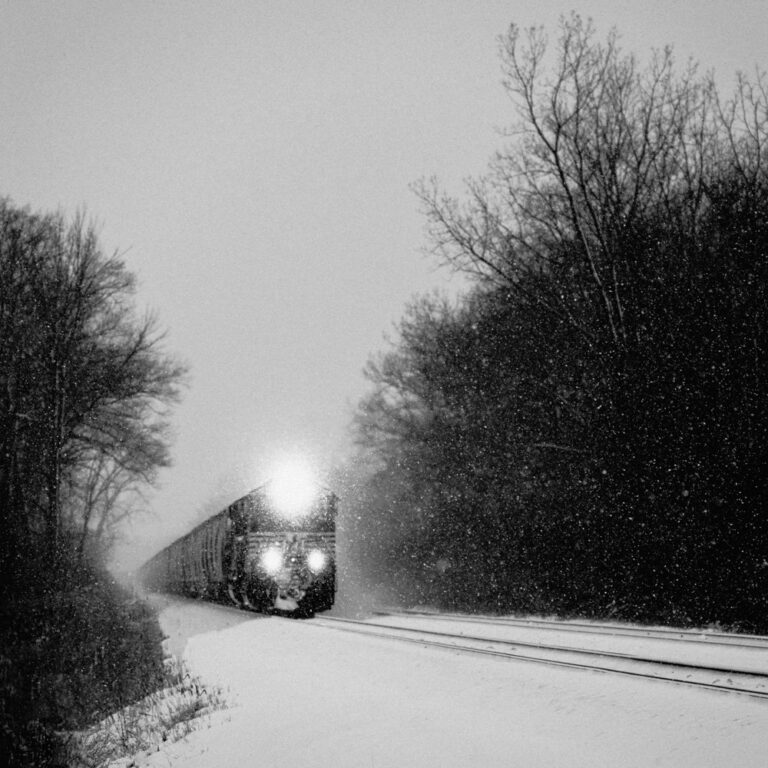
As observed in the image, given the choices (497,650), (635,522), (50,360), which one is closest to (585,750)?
(497,650)

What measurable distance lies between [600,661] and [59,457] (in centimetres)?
1478

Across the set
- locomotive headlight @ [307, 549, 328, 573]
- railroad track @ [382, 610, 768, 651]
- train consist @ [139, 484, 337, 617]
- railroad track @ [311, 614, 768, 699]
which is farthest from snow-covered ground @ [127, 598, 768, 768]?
locomotive headlight @ [307, 549, 328, 573]

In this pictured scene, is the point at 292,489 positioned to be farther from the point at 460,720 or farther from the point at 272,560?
the point at 460,720

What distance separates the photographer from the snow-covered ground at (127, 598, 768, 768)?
4586 mm

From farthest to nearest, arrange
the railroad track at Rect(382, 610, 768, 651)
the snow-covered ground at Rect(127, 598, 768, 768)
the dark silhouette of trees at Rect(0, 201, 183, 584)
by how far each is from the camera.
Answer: the dark silhouette of trees at Rect(0, 201, 183, 584)
the railroad track at Rect(382, 610, 768, 651)
the snow-covered ground at Rect(127, 598, 768, 768)

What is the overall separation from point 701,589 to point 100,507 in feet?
95.6

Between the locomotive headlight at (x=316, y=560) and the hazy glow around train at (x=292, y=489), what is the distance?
1.19m

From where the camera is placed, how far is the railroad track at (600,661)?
5.87 meters

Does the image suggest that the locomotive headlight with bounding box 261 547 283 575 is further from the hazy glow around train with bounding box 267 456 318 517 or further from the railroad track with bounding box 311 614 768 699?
the railroad track with bounding box 311 614 768 699

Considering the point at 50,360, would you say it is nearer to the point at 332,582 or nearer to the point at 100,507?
the point at 332,582

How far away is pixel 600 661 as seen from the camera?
24.0 feet

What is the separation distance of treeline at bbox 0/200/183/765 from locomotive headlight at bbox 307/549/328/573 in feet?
13.9

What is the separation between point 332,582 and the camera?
1673 cm

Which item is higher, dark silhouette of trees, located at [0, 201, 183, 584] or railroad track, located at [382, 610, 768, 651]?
dark silhouette of trees, located at [0, 201, 183, 584]
